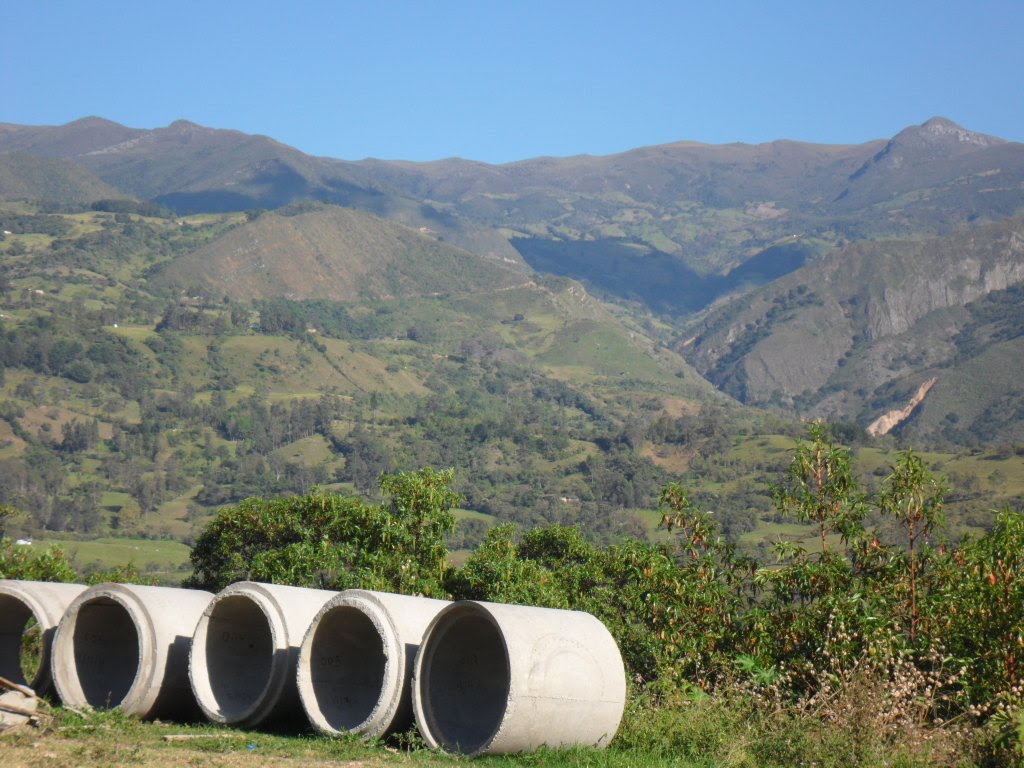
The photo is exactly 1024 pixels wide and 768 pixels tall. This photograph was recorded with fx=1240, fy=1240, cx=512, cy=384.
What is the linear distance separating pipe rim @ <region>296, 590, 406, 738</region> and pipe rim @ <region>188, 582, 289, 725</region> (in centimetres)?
38

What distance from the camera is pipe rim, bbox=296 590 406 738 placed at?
13.9 metres

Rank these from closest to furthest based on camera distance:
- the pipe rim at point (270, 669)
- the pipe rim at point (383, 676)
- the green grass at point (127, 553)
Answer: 1. the pipe rim at point (383, 676)
2. the pipe rim at point (270, 669)
3. the green grass at point (127, 553)

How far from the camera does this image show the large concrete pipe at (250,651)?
49.2 ft

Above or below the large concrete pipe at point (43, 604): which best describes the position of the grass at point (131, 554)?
below

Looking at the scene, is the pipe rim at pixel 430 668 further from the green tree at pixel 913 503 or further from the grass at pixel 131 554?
the grass at pixel 131 554

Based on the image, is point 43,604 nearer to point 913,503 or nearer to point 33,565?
point 913,503

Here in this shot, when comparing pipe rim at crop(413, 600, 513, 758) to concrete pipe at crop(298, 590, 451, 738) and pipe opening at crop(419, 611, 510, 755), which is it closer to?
pipe opening at crop(419, 611, 510, 755)

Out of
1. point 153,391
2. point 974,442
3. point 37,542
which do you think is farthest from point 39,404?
point 974,442

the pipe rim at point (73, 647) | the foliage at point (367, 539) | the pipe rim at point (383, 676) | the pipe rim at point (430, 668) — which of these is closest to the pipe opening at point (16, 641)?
the pipe rim at point (73, 647)

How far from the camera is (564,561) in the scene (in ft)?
113

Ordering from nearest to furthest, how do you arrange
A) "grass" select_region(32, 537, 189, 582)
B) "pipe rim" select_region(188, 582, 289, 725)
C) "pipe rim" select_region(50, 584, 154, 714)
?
"pipe rim" select_region(188, 582, 289, 725) < "pipe rim" select_region(50, 584, 154, 714) < "grass" select_region(32, 537, 189, 582)

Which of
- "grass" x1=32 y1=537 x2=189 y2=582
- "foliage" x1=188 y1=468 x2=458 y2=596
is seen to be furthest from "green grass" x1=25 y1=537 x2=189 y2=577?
"foliage" x1=188 y1=468 x2=458 y2=596

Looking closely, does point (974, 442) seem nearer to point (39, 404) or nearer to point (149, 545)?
point (149, 545)

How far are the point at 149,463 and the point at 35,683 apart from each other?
470 feet
